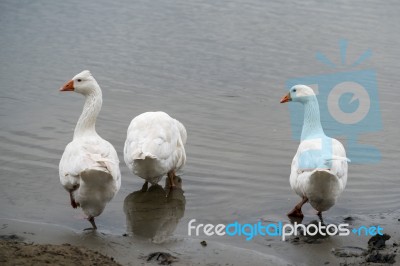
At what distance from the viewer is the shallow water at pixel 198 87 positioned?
8500mm

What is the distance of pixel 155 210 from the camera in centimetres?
811

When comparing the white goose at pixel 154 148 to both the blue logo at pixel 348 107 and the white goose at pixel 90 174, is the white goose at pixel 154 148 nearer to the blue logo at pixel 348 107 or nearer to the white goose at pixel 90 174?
the white goose at pixel 90 174

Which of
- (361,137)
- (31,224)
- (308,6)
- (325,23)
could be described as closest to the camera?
(31,224)

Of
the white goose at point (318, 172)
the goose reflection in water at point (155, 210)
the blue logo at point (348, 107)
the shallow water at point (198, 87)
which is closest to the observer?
the white goose at point (318, 172)

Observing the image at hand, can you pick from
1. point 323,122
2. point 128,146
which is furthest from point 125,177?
point 323,122

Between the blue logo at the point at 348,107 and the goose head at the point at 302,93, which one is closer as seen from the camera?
the goose head at the point at 302,93

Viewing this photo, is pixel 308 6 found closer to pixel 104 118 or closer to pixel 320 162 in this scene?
pixel 104 118

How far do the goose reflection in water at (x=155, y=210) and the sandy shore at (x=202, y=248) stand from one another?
0.30m

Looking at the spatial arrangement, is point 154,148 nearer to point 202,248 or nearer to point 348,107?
point 202,248

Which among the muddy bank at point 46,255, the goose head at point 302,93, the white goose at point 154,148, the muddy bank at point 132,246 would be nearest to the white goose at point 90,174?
the muddy bank at point 132,246

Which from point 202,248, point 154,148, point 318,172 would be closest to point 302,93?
point 318,172

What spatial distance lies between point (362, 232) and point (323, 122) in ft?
13.8

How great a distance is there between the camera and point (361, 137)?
11.0 meters

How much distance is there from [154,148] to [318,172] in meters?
2.22
